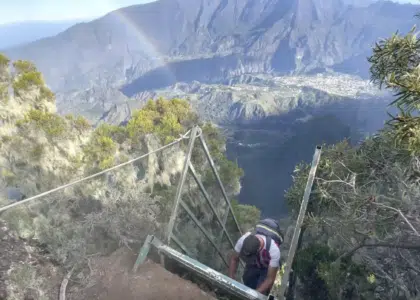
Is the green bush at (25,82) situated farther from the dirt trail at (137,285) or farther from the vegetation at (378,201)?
the vegetation at (378,201)

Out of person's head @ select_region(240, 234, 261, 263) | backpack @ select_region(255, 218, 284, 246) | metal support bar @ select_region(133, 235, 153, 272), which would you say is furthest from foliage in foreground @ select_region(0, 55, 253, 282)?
backpack @ select_region(255, 218, 284, 246)

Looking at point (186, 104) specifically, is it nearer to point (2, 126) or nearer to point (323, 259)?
point (2, 126)

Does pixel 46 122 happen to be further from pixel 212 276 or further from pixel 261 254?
pixel 212 276

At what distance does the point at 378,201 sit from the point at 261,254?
7.03ft

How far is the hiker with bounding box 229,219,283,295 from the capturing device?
5379 millimetres

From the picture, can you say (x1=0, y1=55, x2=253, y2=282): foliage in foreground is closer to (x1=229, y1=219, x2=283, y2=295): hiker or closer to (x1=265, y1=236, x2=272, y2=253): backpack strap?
(x1=229, y1=219, x2=283, y2=295): hiker

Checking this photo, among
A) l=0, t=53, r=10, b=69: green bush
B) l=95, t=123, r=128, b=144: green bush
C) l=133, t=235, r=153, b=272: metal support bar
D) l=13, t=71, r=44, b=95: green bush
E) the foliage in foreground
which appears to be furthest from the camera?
l=95, t=123, r=128, b=144: green bush

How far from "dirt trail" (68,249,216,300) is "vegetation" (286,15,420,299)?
262cm

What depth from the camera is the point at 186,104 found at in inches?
691

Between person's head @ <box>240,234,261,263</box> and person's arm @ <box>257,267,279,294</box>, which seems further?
person's head @ <box>240,234,261,263</box>

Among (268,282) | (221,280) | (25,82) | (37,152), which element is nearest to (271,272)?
(268,282)

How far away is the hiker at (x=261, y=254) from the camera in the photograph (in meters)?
5.38

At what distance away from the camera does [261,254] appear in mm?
5707

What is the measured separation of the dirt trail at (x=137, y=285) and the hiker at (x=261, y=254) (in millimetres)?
1014
